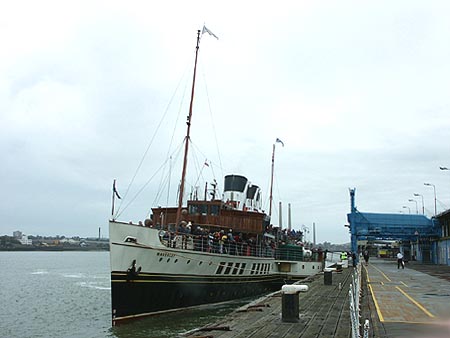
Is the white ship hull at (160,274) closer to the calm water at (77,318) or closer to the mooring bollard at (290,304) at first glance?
the calm water at (77,318)

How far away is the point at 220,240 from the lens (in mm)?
26281

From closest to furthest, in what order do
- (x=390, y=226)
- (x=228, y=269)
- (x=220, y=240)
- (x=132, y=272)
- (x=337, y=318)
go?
1. (x=337, y=318)
2. (x=132, y=272)
3. (x=220, y=240)
4. (x=228, y=269)
5. (x=390, y=226)

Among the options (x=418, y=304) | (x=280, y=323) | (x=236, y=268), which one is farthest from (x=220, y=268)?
(x=280, y=323)

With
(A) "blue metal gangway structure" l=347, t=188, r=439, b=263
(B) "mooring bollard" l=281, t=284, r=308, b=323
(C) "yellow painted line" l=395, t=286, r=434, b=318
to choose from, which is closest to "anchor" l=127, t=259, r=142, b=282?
(B) "mooring bollard" l=281, t=284, r=308, b=323

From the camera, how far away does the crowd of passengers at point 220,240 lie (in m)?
22.9

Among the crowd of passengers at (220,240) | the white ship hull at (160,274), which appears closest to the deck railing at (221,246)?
the crowd of passengers at (220,240)

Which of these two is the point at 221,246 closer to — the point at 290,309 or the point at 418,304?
the point at 418,304

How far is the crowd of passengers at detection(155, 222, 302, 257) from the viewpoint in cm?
2288

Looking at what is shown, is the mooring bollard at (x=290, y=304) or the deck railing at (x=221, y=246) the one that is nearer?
the mooring bollard at (x=290, y=304)

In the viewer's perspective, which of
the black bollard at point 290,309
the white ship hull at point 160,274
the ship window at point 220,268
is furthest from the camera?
the ship window at point 220,268

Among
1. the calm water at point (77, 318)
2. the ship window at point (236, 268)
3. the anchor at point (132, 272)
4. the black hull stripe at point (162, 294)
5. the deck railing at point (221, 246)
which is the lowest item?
the calm water at point (77, 318)

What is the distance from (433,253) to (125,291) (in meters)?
58.4

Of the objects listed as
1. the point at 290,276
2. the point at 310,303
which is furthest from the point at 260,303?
the point at 290,276

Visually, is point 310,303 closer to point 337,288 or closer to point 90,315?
point 337,288
